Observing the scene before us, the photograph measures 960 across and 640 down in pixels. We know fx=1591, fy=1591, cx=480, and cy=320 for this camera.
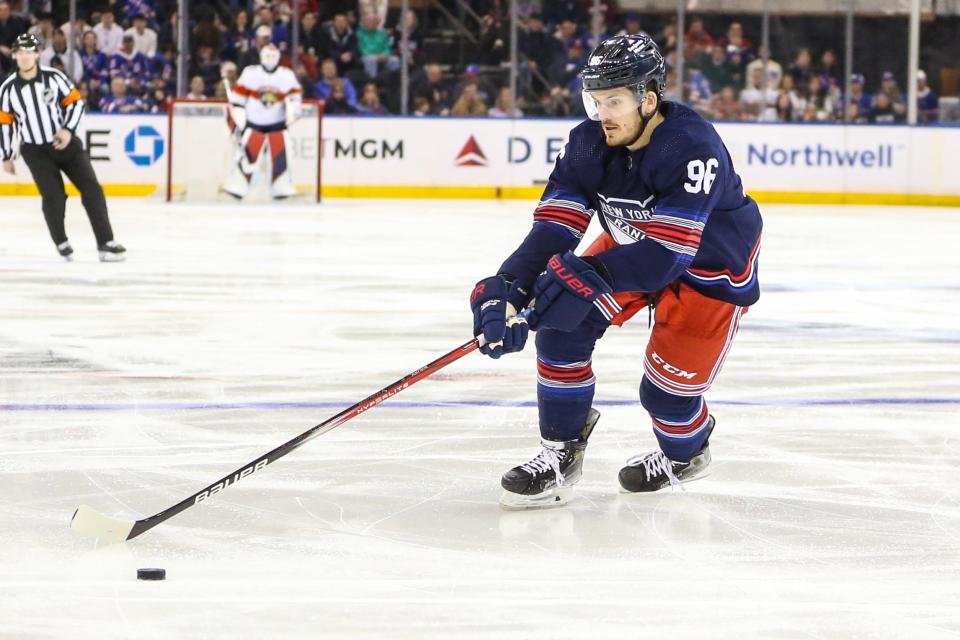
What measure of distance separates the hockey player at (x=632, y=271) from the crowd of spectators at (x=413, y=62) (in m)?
10.3

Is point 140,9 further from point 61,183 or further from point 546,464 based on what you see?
point 546,464

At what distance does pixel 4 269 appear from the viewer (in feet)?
24.2

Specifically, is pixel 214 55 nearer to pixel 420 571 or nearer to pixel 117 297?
pixel 117 297

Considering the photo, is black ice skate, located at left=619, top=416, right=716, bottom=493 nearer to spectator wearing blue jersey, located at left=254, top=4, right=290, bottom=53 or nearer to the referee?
the referee

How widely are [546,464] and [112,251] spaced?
17.3 feet

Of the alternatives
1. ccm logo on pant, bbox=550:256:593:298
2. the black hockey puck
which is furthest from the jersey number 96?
the black hockey puck

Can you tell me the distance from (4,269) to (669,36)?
23.9 feet

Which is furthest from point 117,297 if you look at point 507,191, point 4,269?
point 507,191

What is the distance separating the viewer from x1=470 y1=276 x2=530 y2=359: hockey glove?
108 inches

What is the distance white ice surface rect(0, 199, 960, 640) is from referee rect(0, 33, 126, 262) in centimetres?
133

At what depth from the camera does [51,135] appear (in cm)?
791

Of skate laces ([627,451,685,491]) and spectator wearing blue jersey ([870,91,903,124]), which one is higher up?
spectator wearing blue jersey ([870,91,903,124])

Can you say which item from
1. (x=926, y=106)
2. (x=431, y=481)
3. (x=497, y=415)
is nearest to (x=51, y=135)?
(x=497, y=415)

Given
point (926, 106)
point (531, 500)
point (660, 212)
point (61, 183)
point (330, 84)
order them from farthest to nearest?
point (330, 84)
point (926, 106)
point (61, 183)
point (531, 500)
point (660, 212)
